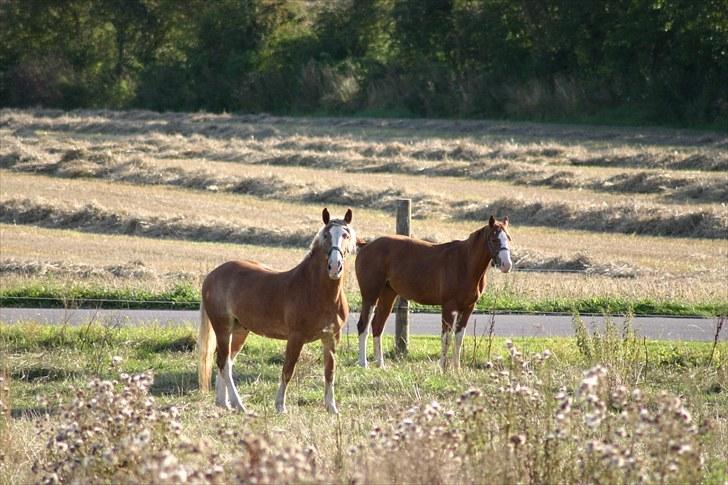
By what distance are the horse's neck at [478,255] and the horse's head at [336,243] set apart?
126 inches

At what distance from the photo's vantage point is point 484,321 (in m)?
17.2

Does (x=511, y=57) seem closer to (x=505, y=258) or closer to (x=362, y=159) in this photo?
(x=362, y=159)

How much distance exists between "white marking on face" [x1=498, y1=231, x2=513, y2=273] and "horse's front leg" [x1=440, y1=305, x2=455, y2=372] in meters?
0.78

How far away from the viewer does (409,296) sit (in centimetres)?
1494

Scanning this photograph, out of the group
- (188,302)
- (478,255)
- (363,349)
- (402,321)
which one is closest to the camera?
(478,255)

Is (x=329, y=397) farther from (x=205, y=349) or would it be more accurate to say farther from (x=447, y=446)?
(x=447, y=446)

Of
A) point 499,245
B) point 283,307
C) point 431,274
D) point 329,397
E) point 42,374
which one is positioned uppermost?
point 499,245

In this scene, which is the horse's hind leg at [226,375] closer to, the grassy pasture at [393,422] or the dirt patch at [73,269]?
the grassy pasture at [393,422]

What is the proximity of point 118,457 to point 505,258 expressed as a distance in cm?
745

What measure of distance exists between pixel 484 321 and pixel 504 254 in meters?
3.65

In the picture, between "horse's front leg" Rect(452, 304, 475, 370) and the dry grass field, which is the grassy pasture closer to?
"horse's front leg" Rect(452, 304, 475, 370)

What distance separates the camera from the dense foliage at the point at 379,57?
162ft

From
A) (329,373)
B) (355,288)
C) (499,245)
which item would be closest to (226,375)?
(329,373)

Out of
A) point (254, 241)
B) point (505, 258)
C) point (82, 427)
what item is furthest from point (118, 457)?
point (254, 241)
